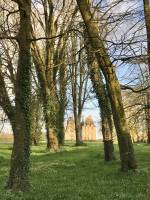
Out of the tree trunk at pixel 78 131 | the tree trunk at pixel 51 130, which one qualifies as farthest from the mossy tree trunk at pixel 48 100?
the tree trunk at pixel 78 131

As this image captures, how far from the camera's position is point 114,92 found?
2133 centimetres

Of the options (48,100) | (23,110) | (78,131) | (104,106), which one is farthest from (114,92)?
(78,131)

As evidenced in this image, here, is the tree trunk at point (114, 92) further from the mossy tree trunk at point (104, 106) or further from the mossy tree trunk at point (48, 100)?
the mossy tree trunk at point (48, 100)

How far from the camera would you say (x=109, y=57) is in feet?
68.9

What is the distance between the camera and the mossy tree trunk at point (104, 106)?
2709 centimetres

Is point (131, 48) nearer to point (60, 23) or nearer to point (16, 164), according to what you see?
point (16, 164)

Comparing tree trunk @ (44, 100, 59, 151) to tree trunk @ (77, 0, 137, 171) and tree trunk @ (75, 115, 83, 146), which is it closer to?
tree trunk @ (75, 115, 83, 146)

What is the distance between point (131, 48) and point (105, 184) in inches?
255

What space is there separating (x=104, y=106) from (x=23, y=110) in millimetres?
12191

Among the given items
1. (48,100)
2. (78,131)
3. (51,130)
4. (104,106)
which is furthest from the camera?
(78,131)

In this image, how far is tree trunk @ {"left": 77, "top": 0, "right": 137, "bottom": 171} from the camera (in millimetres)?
20984

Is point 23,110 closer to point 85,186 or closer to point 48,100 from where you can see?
point 85,186

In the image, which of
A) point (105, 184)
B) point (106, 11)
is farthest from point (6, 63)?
point (105, 184)

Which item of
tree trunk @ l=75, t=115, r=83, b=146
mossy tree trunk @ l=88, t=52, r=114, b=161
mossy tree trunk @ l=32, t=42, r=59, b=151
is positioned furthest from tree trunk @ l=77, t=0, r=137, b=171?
tree trunk @ l=75, t=115, r=83, b=146
